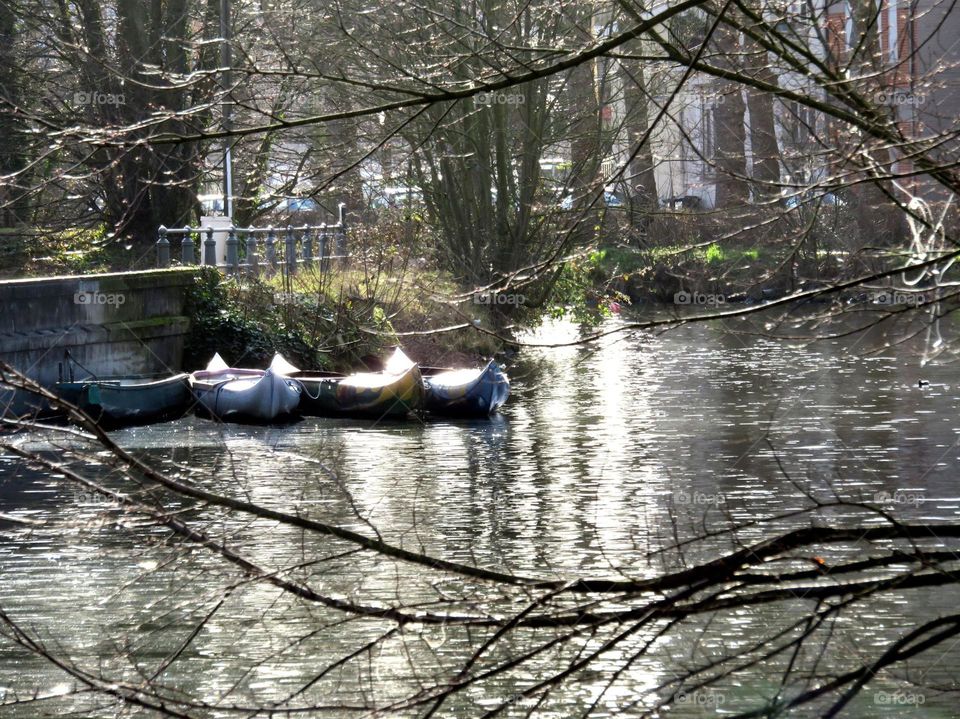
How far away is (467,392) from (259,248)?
24.7 ft

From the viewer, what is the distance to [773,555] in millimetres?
4734

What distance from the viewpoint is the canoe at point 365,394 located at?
19688mm

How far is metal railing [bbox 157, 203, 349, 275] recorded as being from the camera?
23.2 meters

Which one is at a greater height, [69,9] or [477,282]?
[69,9]

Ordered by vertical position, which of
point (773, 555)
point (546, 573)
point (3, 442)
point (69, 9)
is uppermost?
point (69, 9)

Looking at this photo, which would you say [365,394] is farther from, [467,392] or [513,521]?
[513,521]

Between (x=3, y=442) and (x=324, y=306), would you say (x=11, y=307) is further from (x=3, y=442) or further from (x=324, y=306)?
(x=3, y=442)

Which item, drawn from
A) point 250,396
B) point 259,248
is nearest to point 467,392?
point 250,396

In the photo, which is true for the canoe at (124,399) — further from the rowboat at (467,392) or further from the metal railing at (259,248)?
the metal railing at (259,248)

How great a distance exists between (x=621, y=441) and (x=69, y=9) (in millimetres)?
14841

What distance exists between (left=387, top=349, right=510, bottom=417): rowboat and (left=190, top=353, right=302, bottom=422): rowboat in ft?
6.41

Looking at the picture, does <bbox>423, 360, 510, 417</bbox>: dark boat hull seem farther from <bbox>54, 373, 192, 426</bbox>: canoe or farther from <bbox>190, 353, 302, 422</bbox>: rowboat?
<bbox>54, 373, 192, 426</bbox>: canoe

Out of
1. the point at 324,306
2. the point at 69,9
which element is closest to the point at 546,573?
the point at 324,306

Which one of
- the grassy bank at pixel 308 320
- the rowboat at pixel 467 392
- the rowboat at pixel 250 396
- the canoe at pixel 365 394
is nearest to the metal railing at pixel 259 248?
the grassy bank at pixel 308 320
